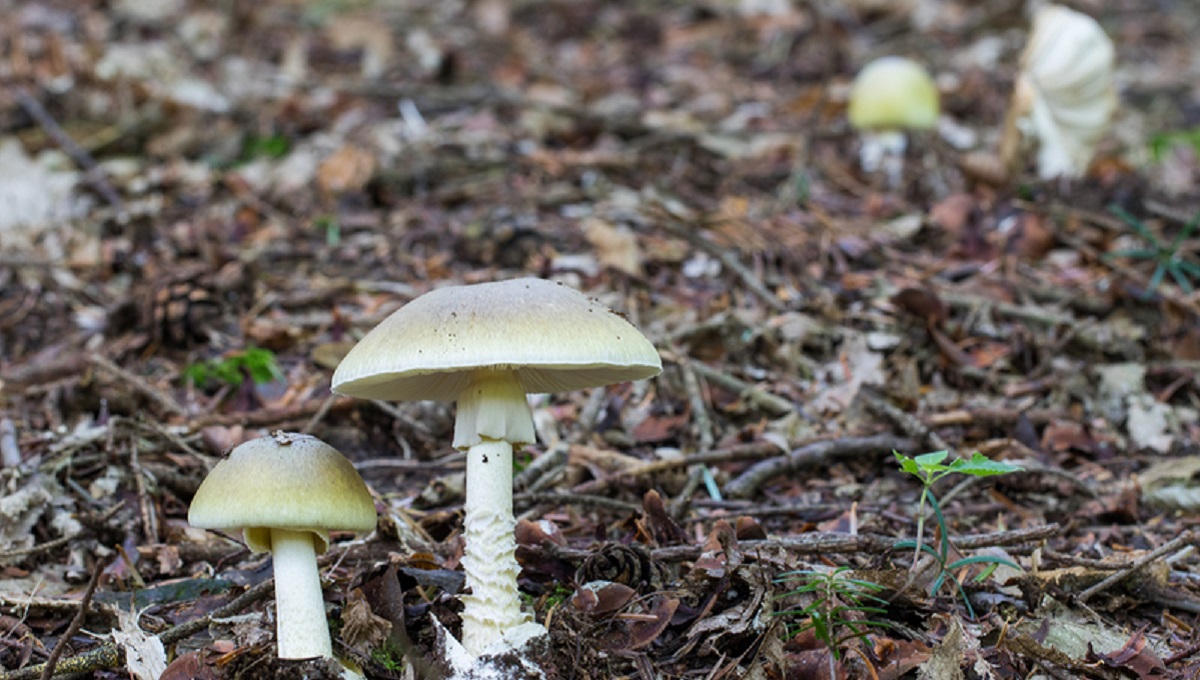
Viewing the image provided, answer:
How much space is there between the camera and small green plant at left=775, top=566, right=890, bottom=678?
2.76 m

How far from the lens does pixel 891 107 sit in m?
7.71

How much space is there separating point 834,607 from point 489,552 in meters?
1.03

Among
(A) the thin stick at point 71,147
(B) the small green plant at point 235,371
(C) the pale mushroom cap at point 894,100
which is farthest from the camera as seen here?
(C) the pale mushroom cap at point 894,100

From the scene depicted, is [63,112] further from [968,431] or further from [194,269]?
[968,431]

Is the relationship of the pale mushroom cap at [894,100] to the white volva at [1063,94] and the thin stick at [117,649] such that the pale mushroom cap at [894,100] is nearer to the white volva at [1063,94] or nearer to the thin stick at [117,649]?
the white volva at [1063,94]

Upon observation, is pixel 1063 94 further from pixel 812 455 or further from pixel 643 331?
pixel 812 455

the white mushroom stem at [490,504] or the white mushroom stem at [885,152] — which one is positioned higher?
the white mushroom stem at [490,504]

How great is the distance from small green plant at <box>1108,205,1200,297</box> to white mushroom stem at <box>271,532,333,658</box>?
4639 mm

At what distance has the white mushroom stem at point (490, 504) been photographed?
2883 millimetres

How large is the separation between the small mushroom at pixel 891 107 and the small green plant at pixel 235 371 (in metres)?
4.99

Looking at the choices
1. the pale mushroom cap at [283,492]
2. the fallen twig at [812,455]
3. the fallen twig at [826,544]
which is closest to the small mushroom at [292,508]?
the pale mushroom cap at [283,492]

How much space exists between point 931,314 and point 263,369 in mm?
3386

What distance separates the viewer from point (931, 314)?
5.21 metres

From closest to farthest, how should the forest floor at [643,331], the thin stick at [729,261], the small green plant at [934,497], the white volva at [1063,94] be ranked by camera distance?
1. the small green plant at [934,497]
2. the forest floor at [643,331]
3. the thin stick at [729,261]
4. the white volva at [1063,94]
